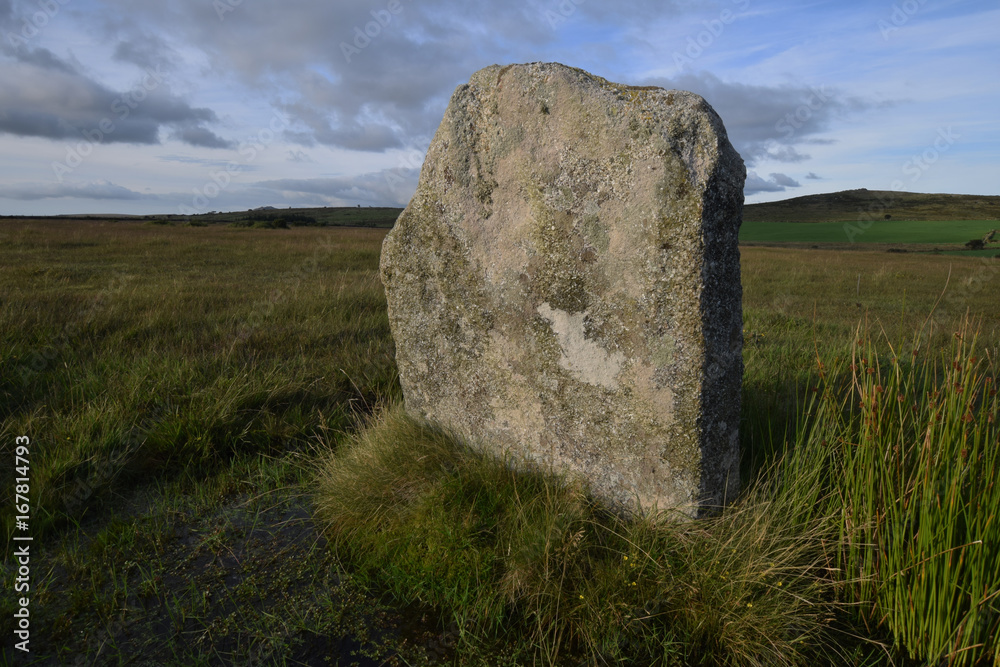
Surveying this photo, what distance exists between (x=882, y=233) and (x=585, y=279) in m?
53.5

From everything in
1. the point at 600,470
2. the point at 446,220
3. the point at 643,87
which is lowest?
the point at 600,470

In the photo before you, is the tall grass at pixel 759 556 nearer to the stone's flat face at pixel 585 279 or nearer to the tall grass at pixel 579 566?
the tall grass at pixel 579 566

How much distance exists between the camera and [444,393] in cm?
351

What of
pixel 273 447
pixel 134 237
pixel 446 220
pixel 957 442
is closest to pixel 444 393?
pixel 446 220

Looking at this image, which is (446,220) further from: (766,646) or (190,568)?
(766,646)

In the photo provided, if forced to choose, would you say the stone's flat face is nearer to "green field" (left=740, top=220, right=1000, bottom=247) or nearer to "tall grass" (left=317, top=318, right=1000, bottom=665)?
"tall grass" (left=317, top=318, right=1000, bottom=665)

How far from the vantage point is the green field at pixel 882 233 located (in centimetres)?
4153

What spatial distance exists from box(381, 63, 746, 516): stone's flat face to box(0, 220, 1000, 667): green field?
28 centimetres

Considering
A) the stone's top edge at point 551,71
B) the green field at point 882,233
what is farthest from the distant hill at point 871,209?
the stone's top edge at point 551,71

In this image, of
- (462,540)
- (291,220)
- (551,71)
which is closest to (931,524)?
(462,540)

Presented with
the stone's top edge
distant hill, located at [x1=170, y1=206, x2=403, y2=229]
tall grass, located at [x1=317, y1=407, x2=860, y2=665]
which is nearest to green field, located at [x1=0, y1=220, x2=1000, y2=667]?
tall grass, located at [x1=317, y1=407, x2=860, y2=665]

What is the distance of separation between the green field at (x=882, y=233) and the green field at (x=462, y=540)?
42868 mm

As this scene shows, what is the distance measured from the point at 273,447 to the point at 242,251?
13824 millimetres

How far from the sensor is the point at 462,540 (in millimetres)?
2736
